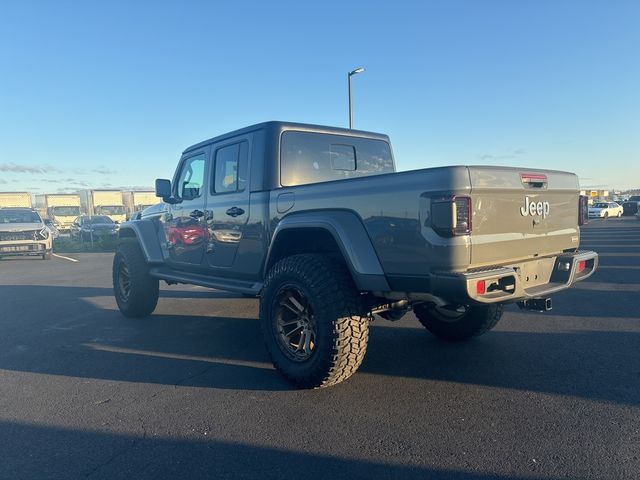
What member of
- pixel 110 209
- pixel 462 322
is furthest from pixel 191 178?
pixel 110 209

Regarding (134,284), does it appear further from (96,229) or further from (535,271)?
(96,229)

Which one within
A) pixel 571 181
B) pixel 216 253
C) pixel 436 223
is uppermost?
pixel 571 181

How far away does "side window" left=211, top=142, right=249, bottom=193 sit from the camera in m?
4.76

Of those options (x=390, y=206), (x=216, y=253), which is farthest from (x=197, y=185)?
(x=390, y=206)

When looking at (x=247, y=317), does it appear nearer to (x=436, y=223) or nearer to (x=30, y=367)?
(x=30, y=367)

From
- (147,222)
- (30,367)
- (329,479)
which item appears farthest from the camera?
(147,222)

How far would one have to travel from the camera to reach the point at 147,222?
6316 millimetres

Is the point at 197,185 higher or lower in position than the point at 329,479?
higher

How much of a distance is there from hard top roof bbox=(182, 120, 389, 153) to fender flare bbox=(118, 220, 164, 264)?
3.96 feet

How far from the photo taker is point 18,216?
1634 centimetres

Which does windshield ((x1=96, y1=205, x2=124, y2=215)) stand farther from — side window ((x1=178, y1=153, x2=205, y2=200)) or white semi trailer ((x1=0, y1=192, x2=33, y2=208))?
side window ((x1=178, y1=153, x2=205, y2=200))

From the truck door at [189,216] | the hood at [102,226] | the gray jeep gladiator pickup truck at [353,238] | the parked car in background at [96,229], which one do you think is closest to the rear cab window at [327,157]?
the gray jeep gladiator pickup truck at [353,238]

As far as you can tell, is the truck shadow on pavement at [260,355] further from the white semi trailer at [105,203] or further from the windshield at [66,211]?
the windshield at [66,211]

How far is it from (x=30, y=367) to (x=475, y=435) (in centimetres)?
404
